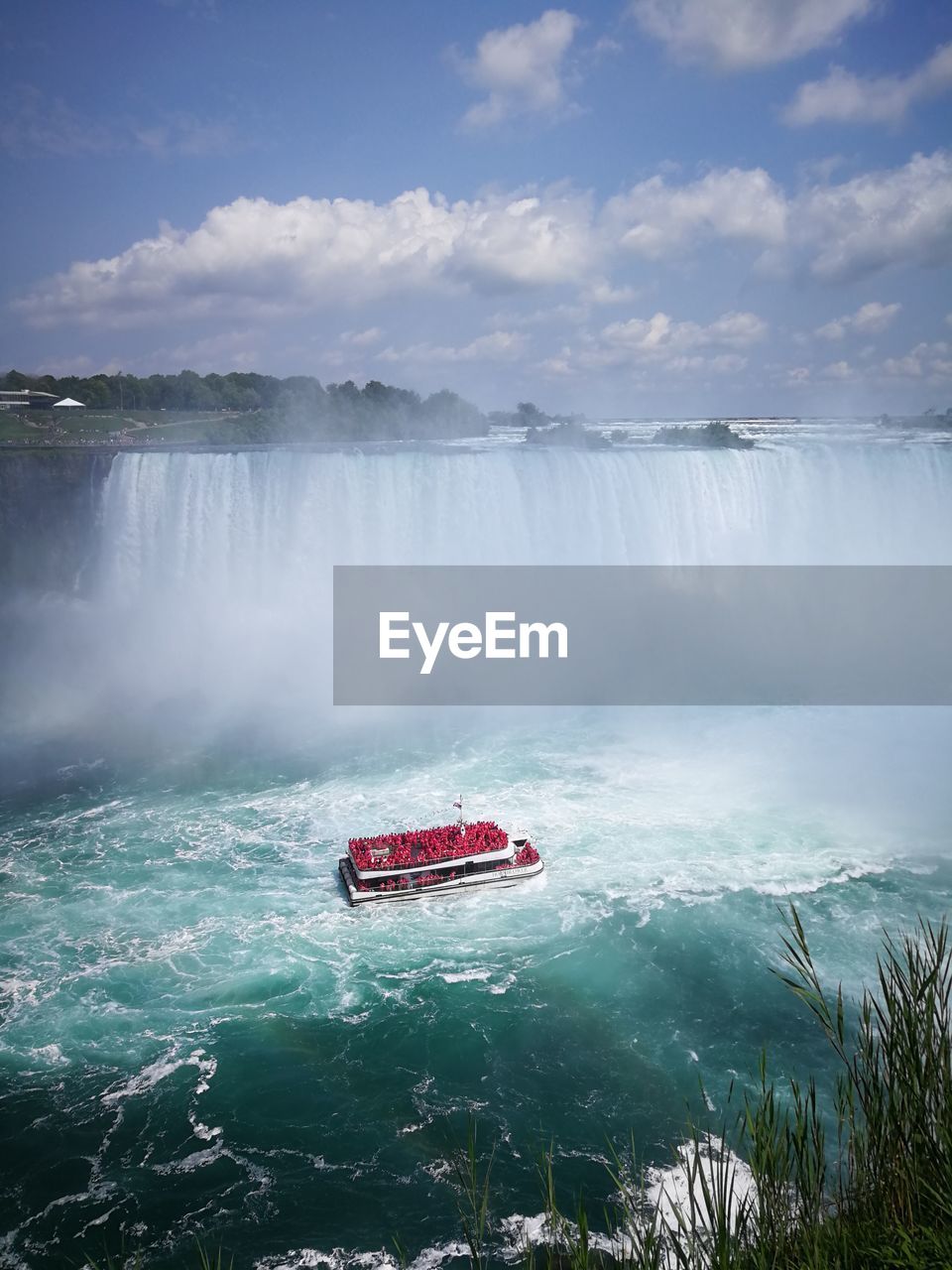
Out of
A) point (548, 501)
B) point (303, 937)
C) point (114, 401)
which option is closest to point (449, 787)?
point (303, 937)

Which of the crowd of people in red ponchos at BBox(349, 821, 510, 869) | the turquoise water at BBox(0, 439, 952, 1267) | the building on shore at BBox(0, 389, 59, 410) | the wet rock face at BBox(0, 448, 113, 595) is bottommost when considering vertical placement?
the turquoise water at BBox(0, 439, 952, 1267)

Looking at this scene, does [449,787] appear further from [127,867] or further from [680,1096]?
[680,1096]

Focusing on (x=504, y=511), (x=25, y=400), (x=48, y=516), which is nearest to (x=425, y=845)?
(x=504, y=511)

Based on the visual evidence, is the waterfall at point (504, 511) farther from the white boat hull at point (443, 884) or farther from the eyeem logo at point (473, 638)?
the white boat hull at point (443, 884)

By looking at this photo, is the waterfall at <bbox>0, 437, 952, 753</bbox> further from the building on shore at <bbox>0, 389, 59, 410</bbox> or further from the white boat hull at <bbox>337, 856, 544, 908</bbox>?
the building on shore at <bbox>0, 389, 59, 410</bbox>
